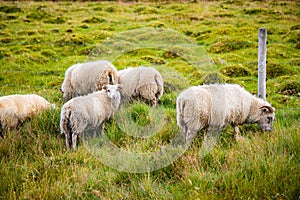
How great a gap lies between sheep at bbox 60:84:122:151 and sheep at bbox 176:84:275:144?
4.48 feet

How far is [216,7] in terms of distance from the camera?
20.4m

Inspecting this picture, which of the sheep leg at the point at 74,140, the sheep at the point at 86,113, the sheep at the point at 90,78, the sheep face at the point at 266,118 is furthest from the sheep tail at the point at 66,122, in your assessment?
the sheep face at the point at 266,118

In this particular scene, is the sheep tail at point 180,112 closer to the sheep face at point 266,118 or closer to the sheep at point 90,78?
the sheep face at point 266,118

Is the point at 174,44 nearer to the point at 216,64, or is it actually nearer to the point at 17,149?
the point at 216,64

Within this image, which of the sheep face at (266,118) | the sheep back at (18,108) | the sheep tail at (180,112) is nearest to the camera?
the sheep tail at (180,112)

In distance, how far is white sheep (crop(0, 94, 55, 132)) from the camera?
5867 mm

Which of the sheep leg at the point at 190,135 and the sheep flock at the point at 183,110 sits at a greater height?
the sheep flock at the point at 183,110

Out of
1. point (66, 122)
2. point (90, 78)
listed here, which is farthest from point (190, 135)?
point (90, 78)

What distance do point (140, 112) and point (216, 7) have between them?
1585cm

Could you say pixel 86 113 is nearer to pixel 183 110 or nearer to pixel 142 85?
pixel 183 110

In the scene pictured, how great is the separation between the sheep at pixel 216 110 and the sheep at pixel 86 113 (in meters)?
1.37

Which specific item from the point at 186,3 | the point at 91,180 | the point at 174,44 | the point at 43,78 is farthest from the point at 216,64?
the point at 186,3

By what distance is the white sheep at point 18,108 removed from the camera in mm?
5867

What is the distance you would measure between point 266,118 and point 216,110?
100cm
